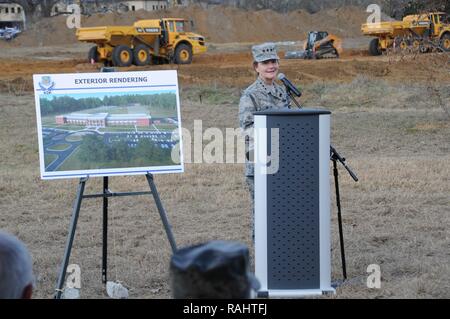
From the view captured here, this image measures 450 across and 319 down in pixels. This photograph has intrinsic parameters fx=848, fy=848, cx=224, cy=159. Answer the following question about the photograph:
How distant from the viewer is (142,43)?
34.8m

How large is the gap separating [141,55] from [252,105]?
28.3 meters

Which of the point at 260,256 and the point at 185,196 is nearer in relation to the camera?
the point at 260,256

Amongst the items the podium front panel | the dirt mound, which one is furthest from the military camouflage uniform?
the dirt mound

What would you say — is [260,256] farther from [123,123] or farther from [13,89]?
[13,89]

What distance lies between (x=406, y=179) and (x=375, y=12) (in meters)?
48.4

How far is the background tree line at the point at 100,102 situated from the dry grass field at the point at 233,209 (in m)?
1.43

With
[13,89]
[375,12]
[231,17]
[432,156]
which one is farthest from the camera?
[231,17]

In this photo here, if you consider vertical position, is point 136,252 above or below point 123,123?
below

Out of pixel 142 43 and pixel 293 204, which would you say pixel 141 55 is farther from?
pixel 293 204

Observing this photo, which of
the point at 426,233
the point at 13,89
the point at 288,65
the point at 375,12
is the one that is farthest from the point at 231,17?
the point at 426,233

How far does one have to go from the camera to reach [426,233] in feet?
27.0

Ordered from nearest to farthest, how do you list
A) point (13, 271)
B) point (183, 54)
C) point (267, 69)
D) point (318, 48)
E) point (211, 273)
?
point (211, 273), point (13, 271), point (267, 69), point (183, 54), point (318, 48)

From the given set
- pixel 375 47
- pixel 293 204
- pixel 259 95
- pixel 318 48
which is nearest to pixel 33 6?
pixel 318 48

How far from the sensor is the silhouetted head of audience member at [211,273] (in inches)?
101
